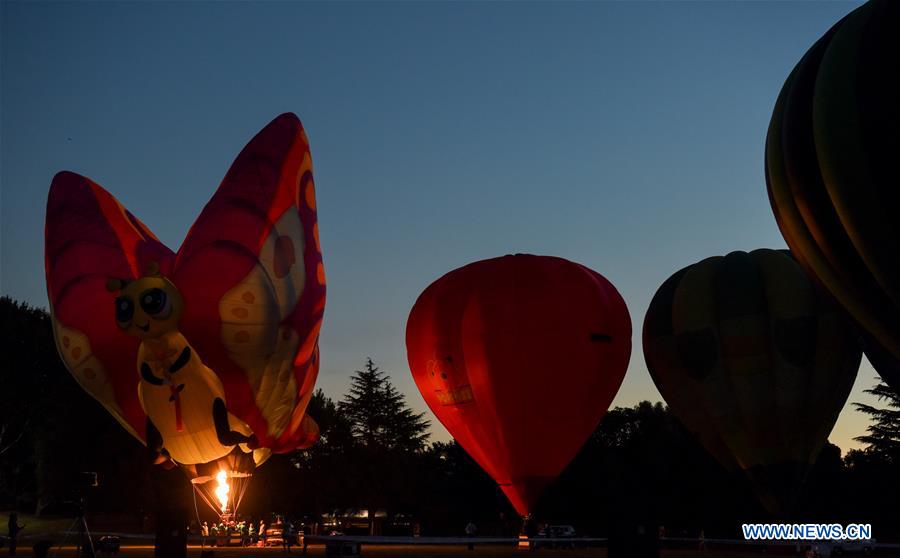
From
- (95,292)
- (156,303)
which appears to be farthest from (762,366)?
(95,292)

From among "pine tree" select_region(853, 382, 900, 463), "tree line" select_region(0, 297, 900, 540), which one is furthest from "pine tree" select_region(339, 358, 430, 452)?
"pine tree" select_region(853, 382, 900, 463)

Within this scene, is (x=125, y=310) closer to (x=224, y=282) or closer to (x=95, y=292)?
(x=224, y=282)

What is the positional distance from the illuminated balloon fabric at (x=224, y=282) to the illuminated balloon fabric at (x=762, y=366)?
434 inches

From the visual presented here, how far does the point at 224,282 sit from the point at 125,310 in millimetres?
1794

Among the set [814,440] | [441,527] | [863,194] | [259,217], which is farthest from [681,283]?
[441,527]

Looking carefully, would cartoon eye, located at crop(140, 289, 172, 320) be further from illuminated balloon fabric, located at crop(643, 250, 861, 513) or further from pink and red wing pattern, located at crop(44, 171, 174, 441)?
illuminated balloon fabric, located at crop(643, 250, 861, 513)

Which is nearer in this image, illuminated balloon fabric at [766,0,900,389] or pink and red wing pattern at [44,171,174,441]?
illuminated balloon fabric at [766,0,900,389]

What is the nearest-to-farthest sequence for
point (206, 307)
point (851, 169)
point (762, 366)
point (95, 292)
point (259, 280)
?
1. point (851, 169)
2. point (206, 307)
3. point (259, 280)
4. point (95, 292)
5. point (762, 366)

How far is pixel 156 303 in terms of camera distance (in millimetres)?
16688

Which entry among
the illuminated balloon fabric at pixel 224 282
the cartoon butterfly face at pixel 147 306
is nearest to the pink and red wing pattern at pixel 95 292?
the illuminated balloon fabric at pixel 224 282

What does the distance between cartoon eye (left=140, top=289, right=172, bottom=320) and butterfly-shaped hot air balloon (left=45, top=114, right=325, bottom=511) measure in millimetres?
20

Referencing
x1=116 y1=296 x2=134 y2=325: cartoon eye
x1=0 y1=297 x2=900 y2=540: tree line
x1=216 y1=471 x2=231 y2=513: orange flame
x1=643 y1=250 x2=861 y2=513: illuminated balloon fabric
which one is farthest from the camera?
x1=0 y1=297 x2=900 y2=540: tree line

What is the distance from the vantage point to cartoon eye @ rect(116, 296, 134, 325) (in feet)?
55.0

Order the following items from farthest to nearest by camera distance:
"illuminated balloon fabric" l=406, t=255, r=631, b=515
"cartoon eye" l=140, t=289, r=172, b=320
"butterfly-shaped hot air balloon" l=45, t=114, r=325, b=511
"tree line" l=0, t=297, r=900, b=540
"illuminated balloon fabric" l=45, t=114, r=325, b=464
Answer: "tree line" l=0, t=297, r=900, b=540 → "illuminated balloon fabric" l=406, t=255, r=631, b=515 → "illuminated balloon fabric" l=45, t=114, r=325, b=464 → "butterfly-shaped hot air balloon" l=45, t=114, r=325, b=511 → "cartoon eye" l=140, t=289, r=172, b=320
